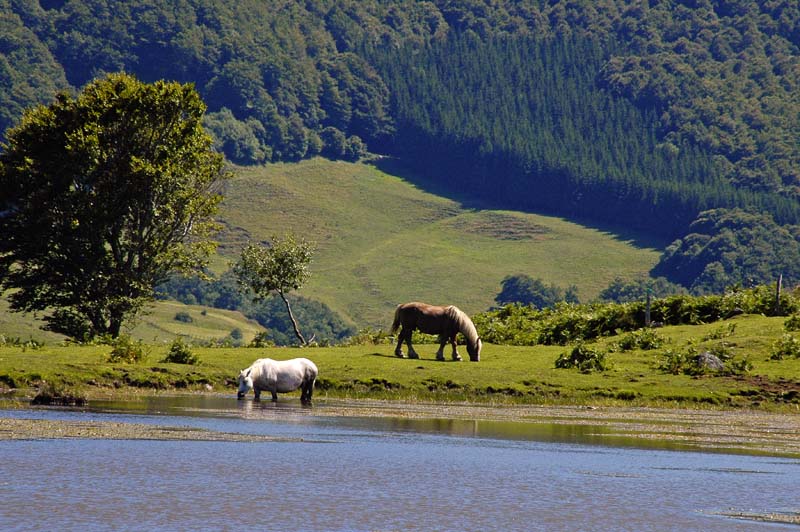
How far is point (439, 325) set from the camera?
56406 millimetres

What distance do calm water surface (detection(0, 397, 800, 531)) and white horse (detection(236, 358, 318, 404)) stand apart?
374 inches

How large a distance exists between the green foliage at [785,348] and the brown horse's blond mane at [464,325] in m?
11.8

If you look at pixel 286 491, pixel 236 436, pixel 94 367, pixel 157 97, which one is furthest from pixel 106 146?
pixel 286 491

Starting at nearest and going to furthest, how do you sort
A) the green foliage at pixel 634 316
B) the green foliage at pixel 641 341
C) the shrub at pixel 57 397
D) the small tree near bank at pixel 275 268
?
1. the shrub at pixel 57 397
2. the green foliage at pixel 641 341
3. the green foliage at pixel 634 316
4. the small tree near bank at pixel 275 268

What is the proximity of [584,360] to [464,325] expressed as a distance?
548cm

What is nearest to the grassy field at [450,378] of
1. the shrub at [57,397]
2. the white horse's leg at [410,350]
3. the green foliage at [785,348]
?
the green foliage at [785,348]

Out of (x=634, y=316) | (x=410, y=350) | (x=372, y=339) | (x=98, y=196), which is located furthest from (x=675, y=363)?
(x=98, y=196)

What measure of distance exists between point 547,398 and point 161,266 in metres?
27.4

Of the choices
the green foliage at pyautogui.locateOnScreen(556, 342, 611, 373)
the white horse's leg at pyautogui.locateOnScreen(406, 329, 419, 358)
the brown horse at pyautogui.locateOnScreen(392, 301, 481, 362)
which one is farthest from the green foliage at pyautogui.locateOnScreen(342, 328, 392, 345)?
the green foliage at pyautogui.locateOnScreen(556, 342, 611, 373)

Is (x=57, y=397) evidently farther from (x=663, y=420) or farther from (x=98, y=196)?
(x=98, y=196)

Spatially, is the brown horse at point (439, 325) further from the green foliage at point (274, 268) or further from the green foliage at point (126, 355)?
the green foliage at point (274, 268)

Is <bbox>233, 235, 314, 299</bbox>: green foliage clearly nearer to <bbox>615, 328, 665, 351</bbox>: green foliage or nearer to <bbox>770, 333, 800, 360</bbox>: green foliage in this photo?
<bbox>615, 328, 665, 351</bbox>: green foliage

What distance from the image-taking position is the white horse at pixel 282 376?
42875 millimetres

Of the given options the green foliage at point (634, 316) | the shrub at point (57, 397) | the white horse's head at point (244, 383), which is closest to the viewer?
the shrub at point (57, 397)
